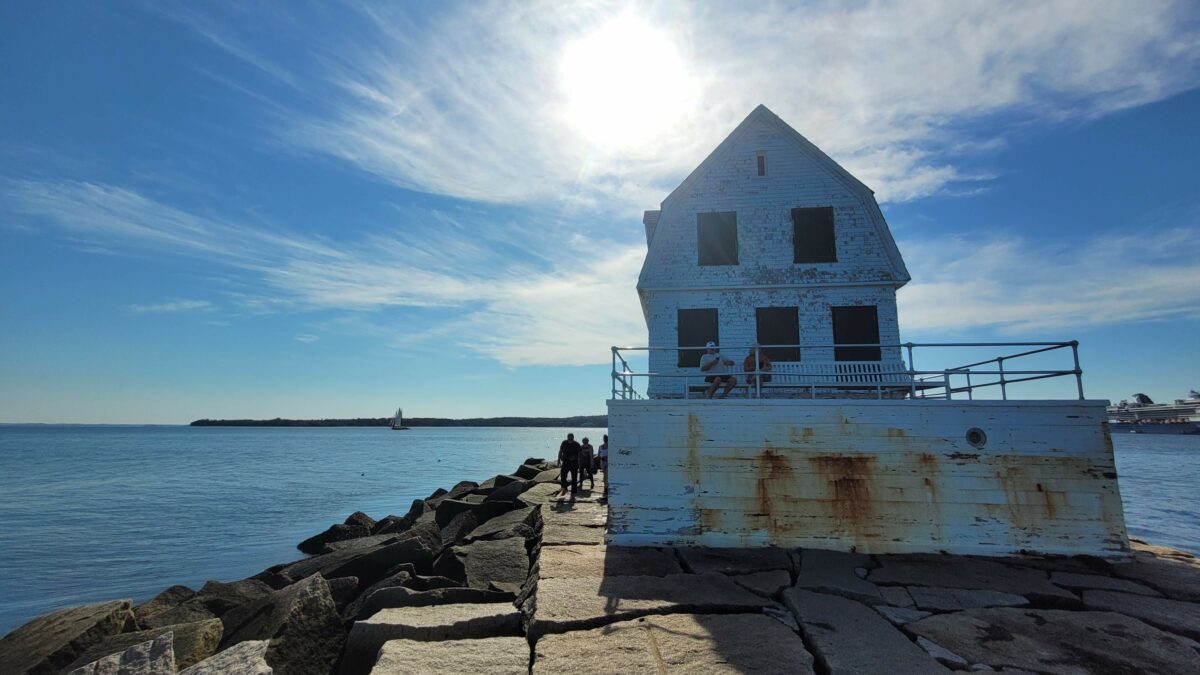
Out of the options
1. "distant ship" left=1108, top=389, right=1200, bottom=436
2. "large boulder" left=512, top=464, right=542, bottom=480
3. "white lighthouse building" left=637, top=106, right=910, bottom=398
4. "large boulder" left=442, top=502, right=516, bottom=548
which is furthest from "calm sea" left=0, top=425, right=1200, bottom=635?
"distant ship" left=1108, top=389, right=1200, bottom=436

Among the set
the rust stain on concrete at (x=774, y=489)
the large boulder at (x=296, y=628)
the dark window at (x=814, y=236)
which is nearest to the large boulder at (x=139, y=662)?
the large boulder at (x=296, y=628)

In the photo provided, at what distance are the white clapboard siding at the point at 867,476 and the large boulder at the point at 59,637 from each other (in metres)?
7.88

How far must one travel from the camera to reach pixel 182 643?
718cm

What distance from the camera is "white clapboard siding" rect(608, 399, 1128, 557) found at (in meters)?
9.73

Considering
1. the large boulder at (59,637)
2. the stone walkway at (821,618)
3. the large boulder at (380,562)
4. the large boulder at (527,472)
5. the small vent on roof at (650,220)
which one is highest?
the small vent on roof at (650,220)

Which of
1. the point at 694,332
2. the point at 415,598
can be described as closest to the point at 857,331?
the point at 694,332

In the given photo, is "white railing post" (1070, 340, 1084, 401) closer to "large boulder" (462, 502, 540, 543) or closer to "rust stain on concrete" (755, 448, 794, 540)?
"rust stain on concrete" (755, 448, 794, 540)

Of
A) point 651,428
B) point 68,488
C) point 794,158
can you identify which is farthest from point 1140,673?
point 68,488

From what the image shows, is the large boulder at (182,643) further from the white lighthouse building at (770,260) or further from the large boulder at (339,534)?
the large boulder at (339,534)

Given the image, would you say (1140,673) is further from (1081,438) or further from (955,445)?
(1081,438)

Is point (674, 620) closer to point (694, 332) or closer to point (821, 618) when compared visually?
point (821, 618)

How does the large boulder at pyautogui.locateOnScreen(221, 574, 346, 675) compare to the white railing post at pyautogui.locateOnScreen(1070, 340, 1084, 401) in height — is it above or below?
below

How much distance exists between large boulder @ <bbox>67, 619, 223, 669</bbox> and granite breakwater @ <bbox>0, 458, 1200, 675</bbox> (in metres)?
0.02

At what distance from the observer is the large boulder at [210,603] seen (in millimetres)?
9906
